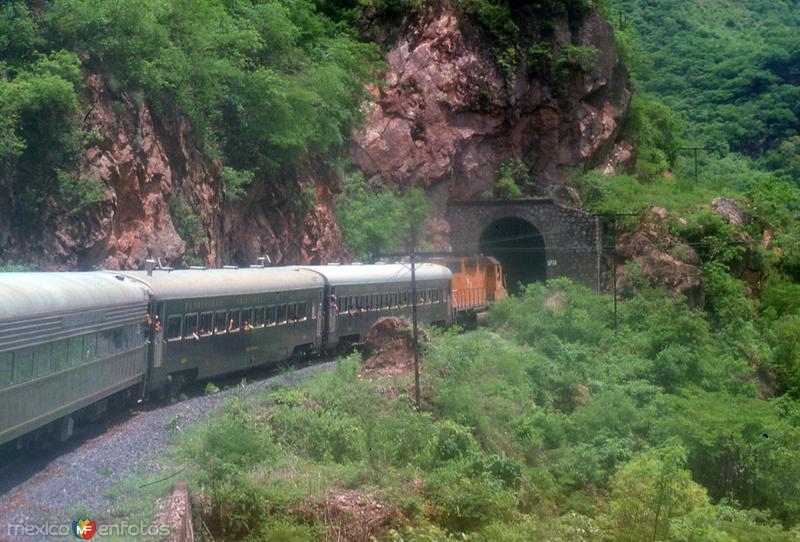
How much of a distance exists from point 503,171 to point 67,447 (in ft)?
104

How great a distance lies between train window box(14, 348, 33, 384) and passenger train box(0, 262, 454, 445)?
12mm

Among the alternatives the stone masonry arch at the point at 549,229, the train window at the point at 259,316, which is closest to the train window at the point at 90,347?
the train window at the point at 259,316

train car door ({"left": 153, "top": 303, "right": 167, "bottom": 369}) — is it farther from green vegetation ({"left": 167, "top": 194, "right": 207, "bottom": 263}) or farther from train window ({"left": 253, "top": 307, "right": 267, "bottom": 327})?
Result: green vegetation ({"left": 167, "top": 194, "right": 207, "bottom": 263})

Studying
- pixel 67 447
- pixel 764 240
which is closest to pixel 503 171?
pixel 764 240

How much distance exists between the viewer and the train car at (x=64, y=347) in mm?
10727

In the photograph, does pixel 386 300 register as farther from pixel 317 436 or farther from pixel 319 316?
pixel 317 436

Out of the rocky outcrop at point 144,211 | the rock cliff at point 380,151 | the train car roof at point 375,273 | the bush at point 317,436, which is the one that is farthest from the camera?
the train car roof at point 375,273

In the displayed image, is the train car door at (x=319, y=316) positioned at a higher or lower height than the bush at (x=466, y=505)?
higher

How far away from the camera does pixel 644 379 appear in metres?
24.4

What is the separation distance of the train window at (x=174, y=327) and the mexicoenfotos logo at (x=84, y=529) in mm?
7914

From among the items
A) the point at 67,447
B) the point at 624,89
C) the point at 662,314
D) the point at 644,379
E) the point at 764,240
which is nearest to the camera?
the point at 67,447

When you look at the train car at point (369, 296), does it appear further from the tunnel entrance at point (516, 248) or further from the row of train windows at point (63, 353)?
the tunnel entrance at point (516, 248)

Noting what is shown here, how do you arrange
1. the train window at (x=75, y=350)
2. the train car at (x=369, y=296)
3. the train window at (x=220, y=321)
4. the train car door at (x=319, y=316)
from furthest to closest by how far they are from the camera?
1. the train car at (x=369, y=296)
2. the train car door at (x=319, y=316)
3. the train window at (x=220, y=321)
4. the train window at (x=75, y=350)

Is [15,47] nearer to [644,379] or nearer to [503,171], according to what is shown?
[644,379]
